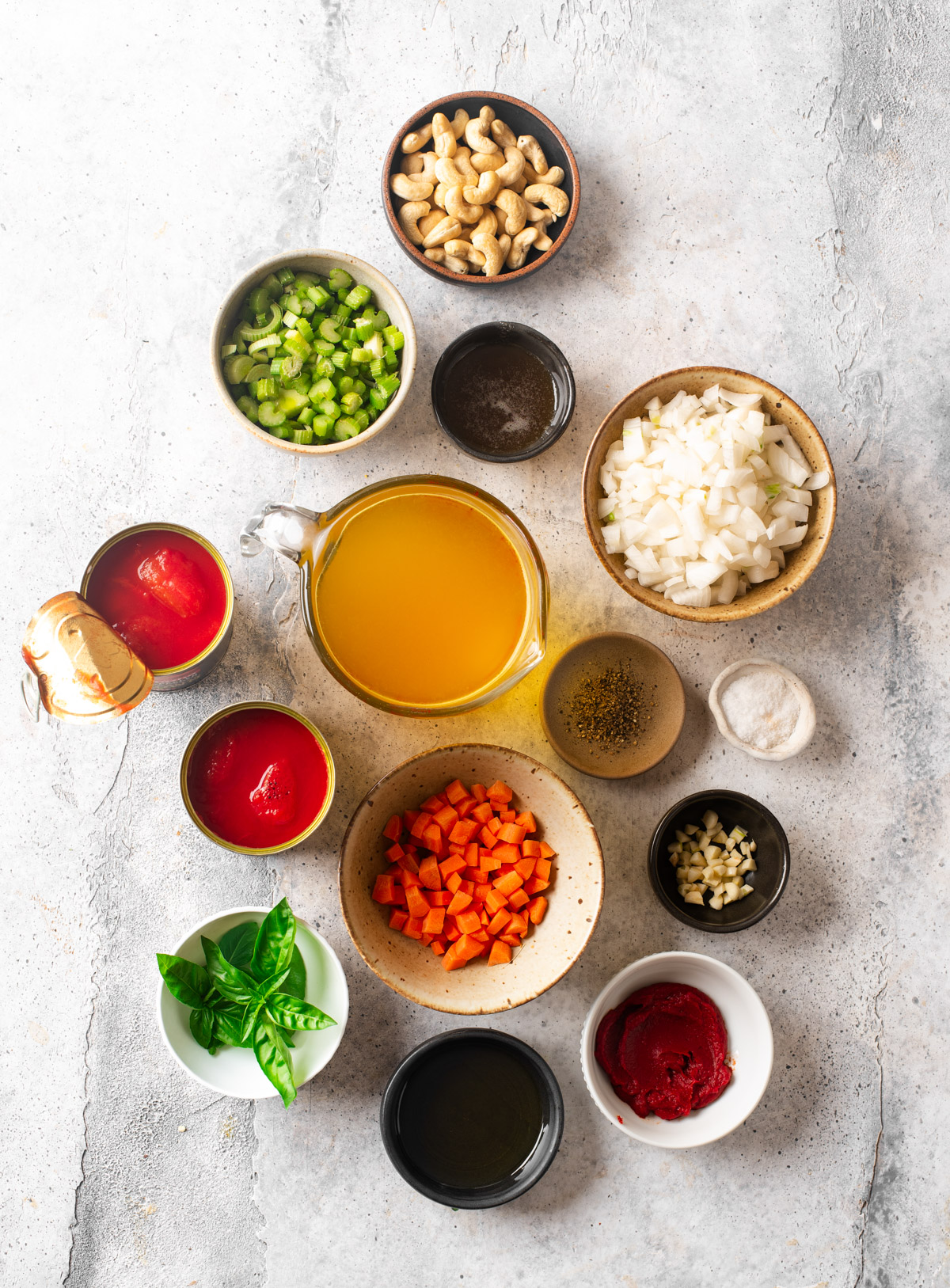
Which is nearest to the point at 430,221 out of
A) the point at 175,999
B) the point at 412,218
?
the point at 412,218

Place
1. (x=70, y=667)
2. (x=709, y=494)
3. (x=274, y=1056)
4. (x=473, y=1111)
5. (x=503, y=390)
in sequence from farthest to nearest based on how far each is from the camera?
(x=503, y=390), (x=473, y=1111), (x=709, y=494), (x=274, y=1056), (x=70, y=667)

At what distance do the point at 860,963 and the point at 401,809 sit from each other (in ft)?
3.87

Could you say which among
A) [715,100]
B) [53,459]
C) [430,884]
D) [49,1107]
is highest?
[715,100]

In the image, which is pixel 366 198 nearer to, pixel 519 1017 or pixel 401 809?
pixel 401 809

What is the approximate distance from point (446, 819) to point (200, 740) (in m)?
0.57

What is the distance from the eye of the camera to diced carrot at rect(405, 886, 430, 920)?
1.81m

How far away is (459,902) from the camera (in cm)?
180

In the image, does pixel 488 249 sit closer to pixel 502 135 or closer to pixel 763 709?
pixel 502 135

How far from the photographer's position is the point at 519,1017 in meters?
1.98

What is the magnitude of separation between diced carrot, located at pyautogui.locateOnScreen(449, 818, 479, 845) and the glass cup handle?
0.68 metres

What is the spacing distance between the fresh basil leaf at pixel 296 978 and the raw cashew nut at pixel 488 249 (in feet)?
5.20

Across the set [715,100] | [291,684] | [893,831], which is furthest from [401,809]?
[715,100]

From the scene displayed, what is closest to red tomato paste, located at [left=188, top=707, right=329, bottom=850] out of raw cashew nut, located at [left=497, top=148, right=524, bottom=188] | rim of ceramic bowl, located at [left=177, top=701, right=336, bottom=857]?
rim of ceramic bowl, located at [left=177, top=701, right=336, bottom=857]

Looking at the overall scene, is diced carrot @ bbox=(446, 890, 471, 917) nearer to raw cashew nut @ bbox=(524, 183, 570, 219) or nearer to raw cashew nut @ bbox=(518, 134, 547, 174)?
raw cashew nut @ bbox=(524, 183, 570, 219)
